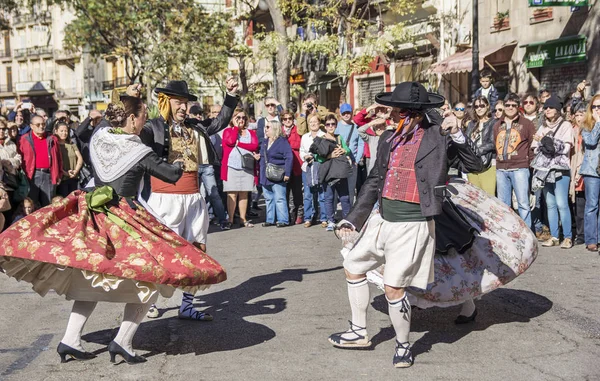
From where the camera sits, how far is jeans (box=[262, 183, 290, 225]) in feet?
47.6

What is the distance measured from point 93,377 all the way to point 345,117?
9.16 metres

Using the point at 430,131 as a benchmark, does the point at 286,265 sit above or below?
below

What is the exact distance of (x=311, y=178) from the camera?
14234 mm

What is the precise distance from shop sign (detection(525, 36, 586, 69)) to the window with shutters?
11161mm

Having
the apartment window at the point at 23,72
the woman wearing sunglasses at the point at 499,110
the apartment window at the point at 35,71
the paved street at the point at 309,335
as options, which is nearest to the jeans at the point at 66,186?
the paved street at the point at 309,335

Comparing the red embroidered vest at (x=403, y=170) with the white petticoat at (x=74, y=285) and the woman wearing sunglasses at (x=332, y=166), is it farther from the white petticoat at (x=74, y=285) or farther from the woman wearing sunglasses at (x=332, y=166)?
the woman wearing sunglasses at (x=332, y=166)

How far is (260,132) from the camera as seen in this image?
51.1ft

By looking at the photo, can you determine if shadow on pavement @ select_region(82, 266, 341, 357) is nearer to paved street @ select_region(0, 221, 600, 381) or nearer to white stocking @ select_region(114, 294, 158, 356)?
paved street @ select_region(0, 221, 600, 381)

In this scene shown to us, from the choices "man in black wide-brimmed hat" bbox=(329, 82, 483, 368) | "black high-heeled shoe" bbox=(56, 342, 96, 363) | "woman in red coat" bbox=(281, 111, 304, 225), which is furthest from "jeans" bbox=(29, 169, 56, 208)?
"man in black wide-brimmed hat" bbox=(329, 82, 483, 368)

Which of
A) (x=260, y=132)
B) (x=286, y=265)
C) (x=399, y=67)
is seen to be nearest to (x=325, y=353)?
(x=286, y=265)

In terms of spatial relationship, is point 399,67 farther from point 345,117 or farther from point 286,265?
point 286,265

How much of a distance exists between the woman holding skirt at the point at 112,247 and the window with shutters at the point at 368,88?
30.2 metres

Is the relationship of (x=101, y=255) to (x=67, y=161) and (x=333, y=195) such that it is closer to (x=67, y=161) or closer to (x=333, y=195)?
(x=333, y=195)

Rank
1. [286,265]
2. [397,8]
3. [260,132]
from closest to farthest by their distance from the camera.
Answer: [286,265], [260,132], [397,8]
